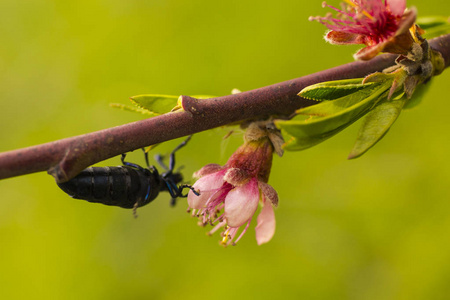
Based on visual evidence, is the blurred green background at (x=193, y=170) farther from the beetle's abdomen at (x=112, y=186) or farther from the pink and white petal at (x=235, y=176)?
the pink and white petal at (x=235, y=176)

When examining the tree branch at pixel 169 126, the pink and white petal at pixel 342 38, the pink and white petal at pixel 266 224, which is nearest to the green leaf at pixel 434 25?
the tree branch at pixel 169 126

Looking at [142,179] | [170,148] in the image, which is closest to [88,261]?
[170,148]

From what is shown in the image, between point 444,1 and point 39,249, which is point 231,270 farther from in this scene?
point 444,1

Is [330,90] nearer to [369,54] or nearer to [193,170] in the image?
[369,54]

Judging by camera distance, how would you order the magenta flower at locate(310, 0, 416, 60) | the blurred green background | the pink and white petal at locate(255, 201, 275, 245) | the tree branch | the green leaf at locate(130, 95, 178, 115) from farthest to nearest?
the blurred green background < the pink and white petal at locate(255, 201, 275, 245) < the green leaf at locate(130, 95, 178, 115) < the magenta flower at locate(310, 0, 416, 60) < the tree branch

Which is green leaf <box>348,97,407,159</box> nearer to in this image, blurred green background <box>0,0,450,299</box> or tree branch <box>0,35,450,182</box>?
tree branch <box>0,35,450,182</box>

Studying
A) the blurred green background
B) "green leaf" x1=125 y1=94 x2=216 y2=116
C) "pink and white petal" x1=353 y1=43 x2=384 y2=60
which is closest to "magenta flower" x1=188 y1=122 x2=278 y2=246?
"green leaf" x1=125 y1=94 x2=216 y2=116
